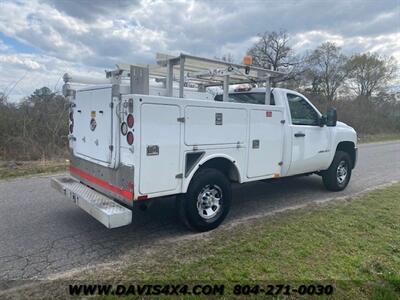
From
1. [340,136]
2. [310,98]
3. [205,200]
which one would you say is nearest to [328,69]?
[310,98]

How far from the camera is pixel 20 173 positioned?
7.97 meters

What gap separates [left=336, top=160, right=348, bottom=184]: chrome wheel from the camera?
6.89 metres

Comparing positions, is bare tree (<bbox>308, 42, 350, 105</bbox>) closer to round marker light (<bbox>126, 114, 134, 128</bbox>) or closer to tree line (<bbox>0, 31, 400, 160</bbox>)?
tree line (<bbox>0, 31, 400, 160</bbox>)

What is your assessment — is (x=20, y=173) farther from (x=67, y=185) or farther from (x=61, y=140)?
(x=67, y=185)

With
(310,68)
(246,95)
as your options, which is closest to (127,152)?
(246,95)

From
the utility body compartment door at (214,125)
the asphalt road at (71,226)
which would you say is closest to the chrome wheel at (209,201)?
the asphalt road at (71,226)

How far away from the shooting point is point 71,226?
4551 mm

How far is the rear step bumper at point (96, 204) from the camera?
139 inches

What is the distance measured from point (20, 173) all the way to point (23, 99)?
4.15 meters

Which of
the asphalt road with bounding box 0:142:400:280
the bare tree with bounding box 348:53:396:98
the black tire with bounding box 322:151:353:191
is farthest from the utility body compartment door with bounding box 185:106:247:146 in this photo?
the bare tree with bounding box 348:53:396:98

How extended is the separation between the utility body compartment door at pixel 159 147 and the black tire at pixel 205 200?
0.32m

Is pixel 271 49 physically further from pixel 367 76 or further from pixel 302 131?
pixel 302 131

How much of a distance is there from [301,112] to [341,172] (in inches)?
80.2

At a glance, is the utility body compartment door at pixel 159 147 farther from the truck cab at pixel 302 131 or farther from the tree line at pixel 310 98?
the tree line at pixel 310 98
